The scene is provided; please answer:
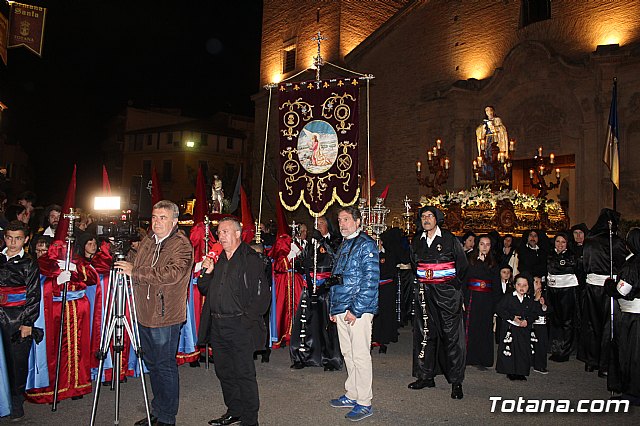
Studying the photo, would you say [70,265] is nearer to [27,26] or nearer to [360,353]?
[360,353]

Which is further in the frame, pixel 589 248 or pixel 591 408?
pixel 589 248

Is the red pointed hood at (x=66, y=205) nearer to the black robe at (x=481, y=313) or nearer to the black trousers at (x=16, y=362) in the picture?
the black trousers at (x=16, y=362)

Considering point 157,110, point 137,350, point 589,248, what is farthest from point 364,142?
point 157,110

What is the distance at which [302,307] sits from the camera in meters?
7.87

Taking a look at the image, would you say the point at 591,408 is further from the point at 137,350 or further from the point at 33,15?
the point at 33,15

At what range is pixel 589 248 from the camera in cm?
780

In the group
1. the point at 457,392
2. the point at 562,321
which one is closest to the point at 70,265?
the point at 457,392

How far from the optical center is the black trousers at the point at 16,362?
5.36 m

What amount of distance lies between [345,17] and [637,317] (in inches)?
905

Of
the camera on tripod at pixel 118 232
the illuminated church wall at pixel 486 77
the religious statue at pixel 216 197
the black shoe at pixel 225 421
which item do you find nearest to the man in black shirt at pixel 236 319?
the black shoe at pixel 225 421

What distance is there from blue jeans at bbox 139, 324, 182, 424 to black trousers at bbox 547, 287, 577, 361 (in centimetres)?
658

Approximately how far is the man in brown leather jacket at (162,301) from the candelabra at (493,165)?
12.8 metres

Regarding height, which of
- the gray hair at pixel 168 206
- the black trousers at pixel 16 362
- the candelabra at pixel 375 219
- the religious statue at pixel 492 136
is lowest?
the black trousers at pixel 16 362

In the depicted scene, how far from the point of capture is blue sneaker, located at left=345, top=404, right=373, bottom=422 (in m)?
5.50
